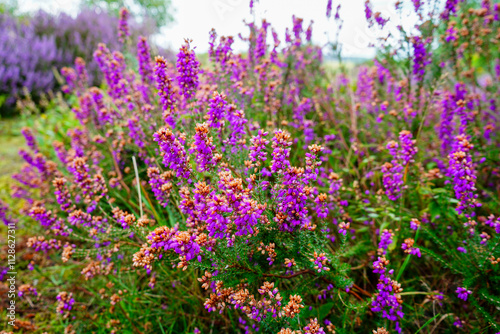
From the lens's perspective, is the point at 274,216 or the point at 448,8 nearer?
the point at 274,216

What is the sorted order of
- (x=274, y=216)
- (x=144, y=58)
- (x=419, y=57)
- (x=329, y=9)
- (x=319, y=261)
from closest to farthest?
(x=319, y=261), (x=274, y=216), (x=419, y=57), (x=144, y=58), (x=329, y=9)

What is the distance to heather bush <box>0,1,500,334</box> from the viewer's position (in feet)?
4.70

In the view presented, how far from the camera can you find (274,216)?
1.55m

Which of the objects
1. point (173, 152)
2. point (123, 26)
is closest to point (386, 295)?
point (173, 152)

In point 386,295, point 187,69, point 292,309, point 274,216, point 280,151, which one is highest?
point 187,69

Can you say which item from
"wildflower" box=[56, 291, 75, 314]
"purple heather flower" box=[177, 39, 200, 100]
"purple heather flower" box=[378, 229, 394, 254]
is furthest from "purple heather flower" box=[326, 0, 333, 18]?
"wildflower" box=[56, 291, 75, 314]

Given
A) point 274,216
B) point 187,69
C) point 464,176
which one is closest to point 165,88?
point 187,69

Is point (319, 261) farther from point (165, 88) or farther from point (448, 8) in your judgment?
point (448, 8)

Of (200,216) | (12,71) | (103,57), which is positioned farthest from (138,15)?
(200,216)

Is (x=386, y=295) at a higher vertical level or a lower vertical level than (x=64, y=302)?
higher

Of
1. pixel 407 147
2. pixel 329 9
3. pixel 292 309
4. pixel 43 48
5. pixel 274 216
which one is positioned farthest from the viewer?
pixel 43 48

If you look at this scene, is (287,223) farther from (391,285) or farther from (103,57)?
(103,57)

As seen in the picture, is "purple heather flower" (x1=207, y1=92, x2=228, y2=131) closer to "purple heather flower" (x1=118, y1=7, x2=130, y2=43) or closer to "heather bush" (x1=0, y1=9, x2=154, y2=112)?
"purple heather flower" (x1=118, y1=7, x2=130, y2=43)

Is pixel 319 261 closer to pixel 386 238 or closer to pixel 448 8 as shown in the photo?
pixel 386 238
